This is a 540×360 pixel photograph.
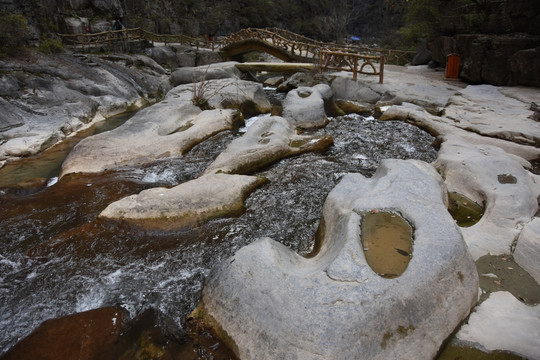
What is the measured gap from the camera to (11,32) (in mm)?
12992

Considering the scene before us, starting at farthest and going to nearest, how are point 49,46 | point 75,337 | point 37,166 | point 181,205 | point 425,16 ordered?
1. point 425,16
2. point 49,46
3. point 37,166
4. point 181,205
5. point 75,337

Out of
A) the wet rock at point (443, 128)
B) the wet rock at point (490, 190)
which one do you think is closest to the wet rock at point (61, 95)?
the wet rock at point (490, 190)

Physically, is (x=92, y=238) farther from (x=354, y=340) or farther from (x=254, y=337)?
(x=354, y=340)

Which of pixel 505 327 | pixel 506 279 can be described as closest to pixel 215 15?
pixel 506 279

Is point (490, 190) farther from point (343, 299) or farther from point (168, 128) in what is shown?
point (168, 128)

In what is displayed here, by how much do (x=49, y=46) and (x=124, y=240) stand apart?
1410 centimetres

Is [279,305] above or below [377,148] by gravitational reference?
above

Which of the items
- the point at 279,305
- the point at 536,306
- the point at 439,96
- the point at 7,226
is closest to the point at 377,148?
the point at 439,96

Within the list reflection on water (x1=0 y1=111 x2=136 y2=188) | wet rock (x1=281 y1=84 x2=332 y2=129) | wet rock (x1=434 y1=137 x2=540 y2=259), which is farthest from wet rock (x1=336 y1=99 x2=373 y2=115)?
reflection on water (x1=0 y1=111 x2=136 y2=188)

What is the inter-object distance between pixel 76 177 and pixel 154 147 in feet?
6.04

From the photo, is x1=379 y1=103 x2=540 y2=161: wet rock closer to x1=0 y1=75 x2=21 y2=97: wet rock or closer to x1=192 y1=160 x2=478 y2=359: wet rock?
x1=192 y1=160 x2=478 y2=359: wet rock

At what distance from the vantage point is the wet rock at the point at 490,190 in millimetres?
4496

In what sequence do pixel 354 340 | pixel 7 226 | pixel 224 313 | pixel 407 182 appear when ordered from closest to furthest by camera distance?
pixel 354 340 < pixel 224 313 < pixel 407 182 < pixel 7 226

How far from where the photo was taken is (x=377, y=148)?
880 cm
